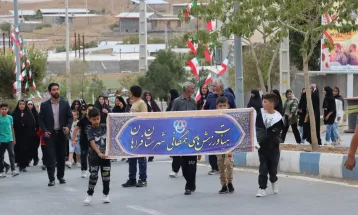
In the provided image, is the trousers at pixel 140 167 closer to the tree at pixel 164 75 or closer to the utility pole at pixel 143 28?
the utility pole at pixel 143 28

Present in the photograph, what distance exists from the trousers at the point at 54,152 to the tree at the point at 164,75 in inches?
1956

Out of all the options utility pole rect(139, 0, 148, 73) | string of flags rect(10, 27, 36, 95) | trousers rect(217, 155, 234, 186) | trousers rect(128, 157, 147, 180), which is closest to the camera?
trousers rect(217, 155, 234, 186)

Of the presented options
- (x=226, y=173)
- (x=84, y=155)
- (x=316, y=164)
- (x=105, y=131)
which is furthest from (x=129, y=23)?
(x=105, y=131)

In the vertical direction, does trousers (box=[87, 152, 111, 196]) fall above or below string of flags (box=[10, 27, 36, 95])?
below

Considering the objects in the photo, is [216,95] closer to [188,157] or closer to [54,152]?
[188,157]

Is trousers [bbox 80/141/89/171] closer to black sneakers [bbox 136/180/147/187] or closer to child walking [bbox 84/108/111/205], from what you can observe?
black sneakers [bbox 136/180/147/187]

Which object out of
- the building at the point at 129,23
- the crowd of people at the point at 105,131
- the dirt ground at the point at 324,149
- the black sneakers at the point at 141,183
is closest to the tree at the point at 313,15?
the dirt ground at the point at 324,149

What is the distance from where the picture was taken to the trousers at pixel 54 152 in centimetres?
1638

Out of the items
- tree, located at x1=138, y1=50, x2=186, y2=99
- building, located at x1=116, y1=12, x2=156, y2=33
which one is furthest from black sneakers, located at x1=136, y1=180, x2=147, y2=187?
building, located at x1=116, y1=12, x2=156, y2=33

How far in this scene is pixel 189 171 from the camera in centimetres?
A: 1425

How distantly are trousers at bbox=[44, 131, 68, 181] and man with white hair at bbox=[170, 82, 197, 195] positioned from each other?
2.51 m

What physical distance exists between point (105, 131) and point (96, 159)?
55 cm

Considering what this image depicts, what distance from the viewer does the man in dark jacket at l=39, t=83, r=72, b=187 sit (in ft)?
53.7

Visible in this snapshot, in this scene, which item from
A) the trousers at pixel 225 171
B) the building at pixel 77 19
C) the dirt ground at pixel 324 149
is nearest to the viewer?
the trousers at pixel 225 171
